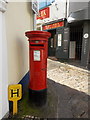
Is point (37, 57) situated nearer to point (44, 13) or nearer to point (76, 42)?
point (76, 42)

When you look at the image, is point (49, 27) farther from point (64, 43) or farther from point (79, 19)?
point (79, 19)

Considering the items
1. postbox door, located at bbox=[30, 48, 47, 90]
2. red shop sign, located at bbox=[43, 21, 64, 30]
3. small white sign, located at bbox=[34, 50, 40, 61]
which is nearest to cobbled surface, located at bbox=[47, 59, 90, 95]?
postbox door, located at bbox=[30, 48, 47, 90]

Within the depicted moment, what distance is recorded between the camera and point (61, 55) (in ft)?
26.2

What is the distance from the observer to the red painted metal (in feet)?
6.71

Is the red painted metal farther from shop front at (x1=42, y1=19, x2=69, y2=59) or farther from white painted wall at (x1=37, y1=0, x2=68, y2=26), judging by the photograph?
white painted wall at (x1=37, y1=0, x2=68, y2=26)

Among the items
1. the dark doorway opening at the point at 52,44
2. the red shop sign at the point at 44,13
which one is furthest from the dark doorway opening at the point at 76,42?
the red shop sign at the point at 44,13

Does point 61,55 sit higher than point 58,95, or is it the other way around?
point 61,55

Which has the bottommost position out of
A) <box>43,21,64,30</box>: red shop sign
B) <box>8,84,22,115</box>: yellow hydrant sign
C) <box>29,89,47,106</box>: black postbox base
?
<box>29,89,47,106</box>: black postbox base

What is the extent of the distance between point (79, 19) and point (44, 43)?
16.1ft

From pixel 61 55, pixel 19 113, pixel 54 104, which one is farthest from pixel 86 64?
pixel 19 113

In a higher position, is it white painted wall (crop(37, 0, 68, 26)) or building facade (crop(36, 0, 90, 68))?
white painted wall (crop(37, 0, 68, 26))

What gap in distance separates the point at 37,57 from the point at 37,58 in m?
0.02

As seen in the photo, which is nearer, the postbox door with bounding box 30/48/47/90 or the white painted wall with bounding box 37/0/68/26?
the postbox door with bounding box 30/48/47/90

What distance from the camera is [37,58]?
7.01ft
